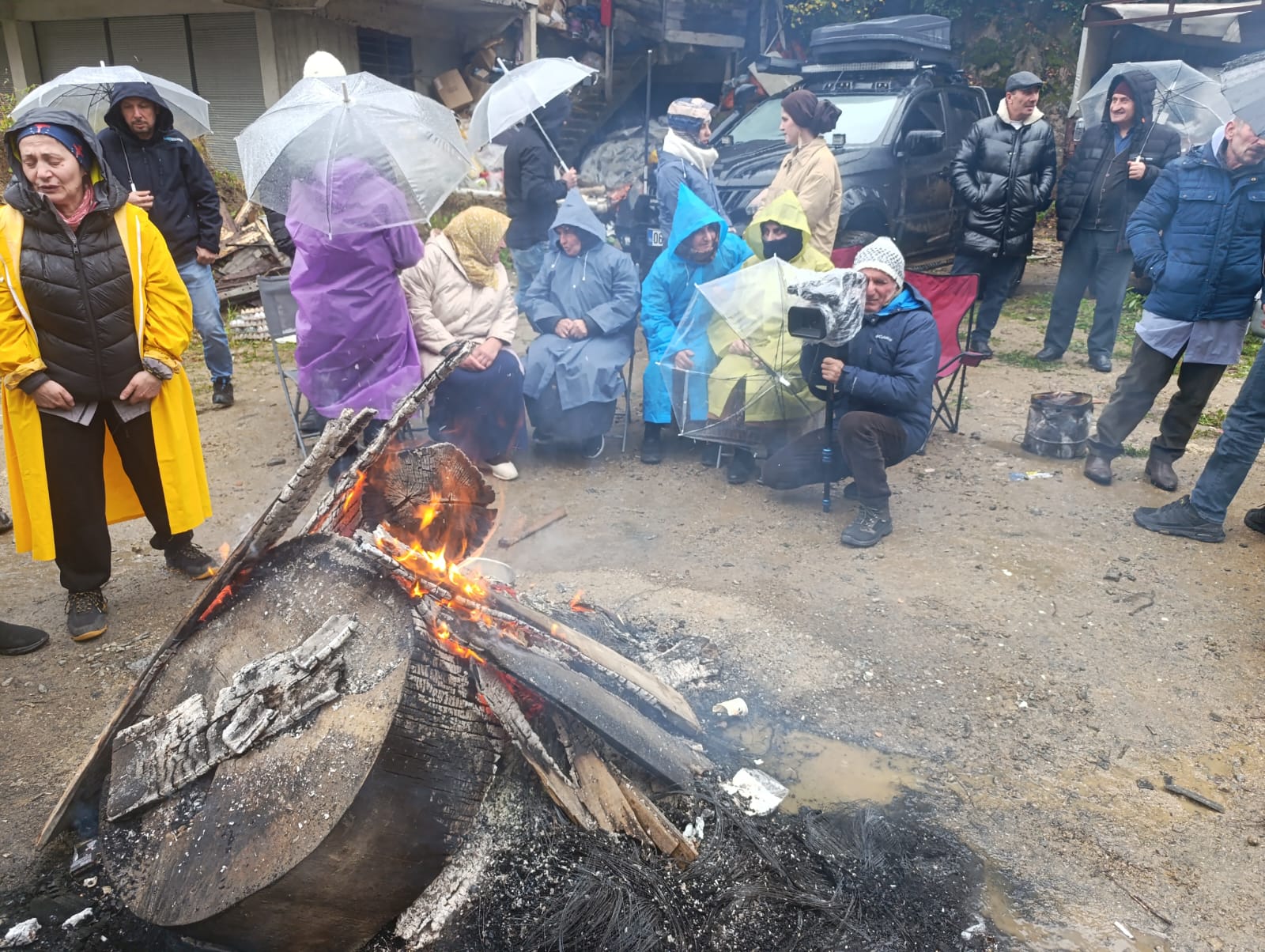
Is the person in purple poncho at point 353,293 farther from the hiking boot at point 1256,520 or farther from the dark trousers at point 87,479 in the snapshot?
the hiking boot at point 1256,520

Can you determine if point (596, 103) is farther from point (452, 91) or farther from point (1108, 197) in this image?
point (1108, 197)

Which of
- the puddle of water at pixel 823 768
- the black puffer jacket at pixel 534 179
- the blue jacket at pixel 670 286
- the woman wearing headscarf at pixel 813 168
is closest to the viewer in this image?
the puddle of water at pixel 823 768

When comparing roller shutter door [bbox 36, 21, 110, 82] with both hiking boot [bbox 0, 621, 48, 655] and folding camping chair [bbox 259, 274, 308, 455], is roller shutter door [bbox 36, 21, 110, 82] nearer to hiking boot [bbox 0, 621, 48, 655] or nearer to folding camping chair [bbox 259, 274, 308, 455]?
folding camping chair [bbox 259, 274, 308, 455]

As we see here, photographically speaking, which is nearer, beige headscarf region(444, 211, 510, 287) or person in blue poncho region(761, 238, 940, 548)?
person in blue poncho region(761, 238, 940, 548)

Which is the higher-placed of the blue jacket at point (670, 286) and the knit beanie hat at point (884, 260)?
the knit beanie hat at point (884, 260)

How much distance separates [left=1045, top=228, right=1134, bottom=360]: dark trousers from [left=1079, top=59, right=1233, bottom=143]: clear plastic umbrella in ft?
3.28

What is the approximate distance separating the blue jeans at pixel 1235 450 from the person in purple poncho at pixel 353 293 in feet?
15.0

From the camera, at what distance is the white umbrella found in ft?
22.0

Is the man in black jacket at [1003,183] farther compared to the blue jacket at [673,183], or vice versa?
the man in black jacket at [1003,183]

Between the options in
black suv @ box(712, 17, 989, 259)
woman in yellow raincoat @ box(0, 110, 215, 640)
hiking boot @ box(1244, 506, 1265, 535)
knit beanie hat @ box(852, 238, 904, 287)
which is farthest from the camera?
black suv @ box(712, 17, 989, 259)

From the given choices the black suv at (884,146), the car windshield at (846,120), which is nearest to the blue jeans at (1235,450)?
the black suv at (884,146)

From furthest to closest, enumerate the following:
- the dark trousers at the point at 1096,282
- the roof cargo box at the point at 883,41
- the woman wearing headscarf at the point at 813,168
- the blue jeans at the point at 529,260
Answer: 1. the roof cargo box at the point at 883,41
2. the blue jeans at the point at 529,260
3. the dark trousers at the point at 1096,282
4. the woman wearing headscarf at the point at 813,168

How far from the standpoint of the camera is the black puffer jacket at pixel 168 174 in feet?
19.7

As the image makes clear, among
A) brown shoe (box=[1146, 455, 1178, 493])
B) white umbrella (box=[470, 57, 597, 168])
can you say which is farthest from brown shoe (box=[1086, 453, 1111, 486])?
white umbrella (box=[470, 57, 597, 168])
